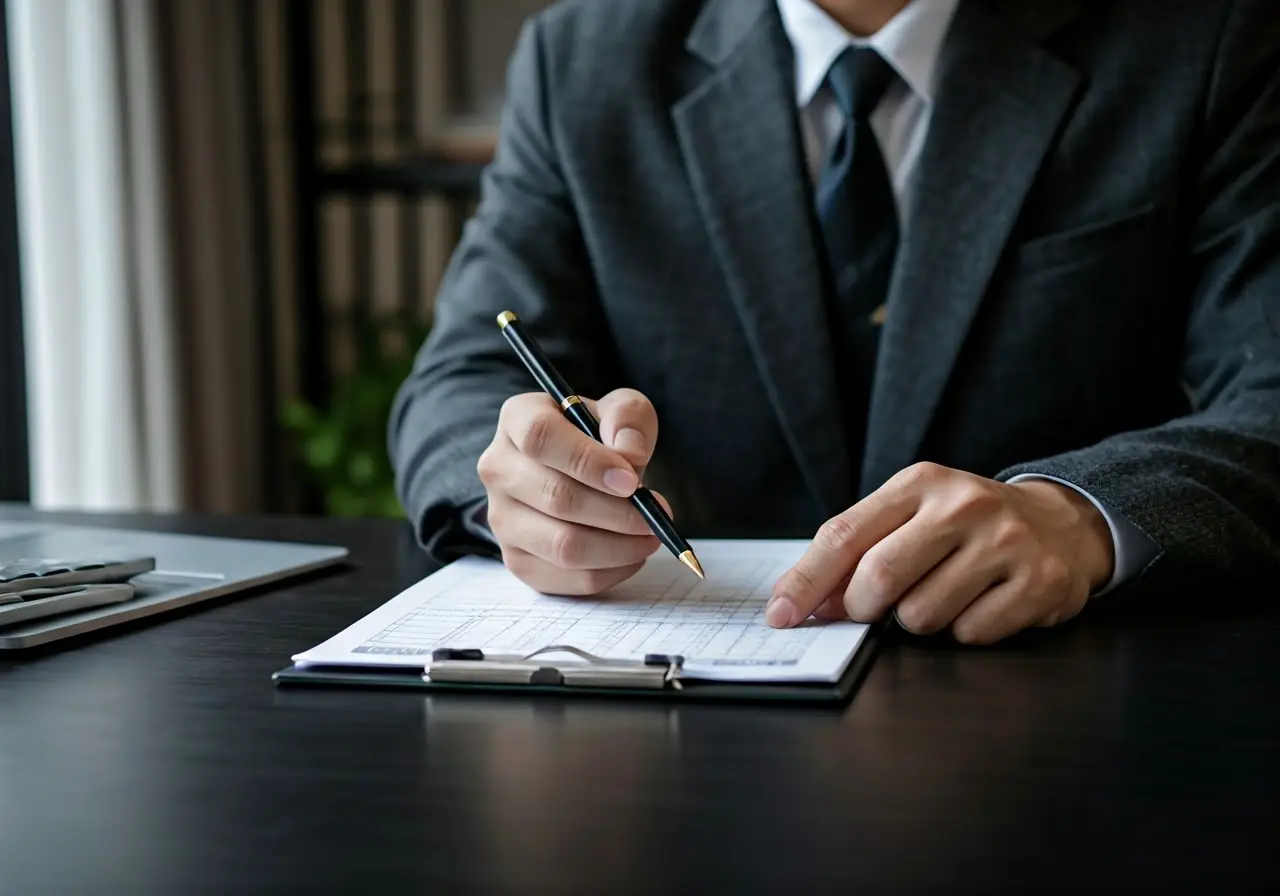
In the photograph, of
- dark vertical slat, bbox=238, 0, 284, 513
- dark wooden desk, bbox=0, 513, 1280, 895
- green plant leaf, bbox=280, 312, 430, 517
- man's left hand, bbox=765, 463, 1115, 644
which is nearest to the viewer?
dark wooden desk, bbox=0, 513, 1280, 895

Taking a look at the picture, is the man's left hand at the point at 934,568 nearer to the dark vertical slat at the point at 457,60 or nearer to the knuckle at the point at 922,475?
the knuckle at the point at 922,475

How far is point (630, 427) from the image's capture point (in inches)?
33.6

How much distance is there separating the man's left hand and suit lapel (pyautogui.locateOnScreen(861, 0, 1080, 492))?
0.45m

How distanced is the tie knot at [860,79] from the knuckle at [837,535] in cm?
64

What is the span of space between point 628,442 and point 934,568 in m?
0.20

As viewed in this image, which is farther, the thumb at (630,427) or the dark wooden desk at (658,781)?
the thumb at (630,427)

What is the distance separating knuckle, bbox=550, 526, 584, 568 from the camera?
2.74 feet

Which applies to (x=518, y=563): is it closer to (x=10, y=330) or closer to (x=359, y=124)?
(x=10, y=330)

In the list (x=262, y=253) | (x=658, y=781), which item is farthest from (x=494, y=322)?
(x=262, y=253)

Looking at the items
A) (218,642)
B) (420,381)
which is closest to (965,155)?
(420,381)

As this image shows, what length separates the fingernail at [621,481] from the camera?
817 millimetres

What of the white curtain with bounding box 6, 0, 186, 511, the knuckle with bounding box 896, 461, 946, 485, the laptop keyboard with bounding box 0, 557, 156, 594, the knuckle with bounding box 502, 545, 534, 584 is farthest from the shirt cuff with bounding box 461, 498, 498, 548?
the white curtain with bounding box 6, 0, 186, 511

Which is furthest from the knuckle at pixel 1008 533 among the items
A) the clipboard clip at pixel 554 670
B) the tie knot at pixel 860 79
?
the tie knot at pixel 860 79

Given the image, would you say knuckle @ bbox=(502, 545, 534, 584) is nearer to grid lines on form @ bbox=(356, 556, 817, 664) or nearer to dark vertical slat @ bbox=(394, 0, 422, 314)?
grid lines on form @ bbox=(356, 556, 817, 664)
